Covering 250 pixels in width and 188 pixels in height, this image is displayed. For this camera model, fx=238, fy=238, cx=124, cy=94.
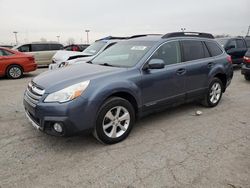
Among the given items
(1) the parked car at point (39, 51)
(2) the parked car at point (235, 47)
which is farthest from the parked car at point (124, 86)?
(1) the parked car at point (39, 51)

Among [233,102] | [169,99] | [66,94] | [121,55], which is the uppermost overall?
[121,55]

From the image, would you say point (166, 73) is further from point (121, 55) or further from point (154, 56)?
point (121, 55)

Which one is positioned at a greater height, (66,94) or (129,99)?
(66,94)

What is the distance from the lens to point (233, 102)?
6074mm

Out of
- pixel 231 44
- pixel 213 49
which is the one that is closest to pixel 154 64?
pixel 213 49

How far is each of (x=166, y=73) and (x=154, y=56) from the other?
0.38m

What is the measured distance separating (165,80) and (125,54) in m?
0.91

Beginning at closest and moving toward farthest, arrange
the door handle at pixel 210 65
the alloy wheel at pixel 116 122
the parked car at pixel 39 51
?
the alloy wheel at pixel 116 122 < the door handle at pixel 210 65 < the parked car at pixel 39 51

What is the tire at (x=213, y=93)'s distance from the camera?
541cm

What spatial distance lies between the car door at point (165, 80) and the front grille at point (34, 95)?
1627mm

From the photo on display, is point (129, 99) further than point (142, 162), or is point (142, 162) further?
point (129, 99)

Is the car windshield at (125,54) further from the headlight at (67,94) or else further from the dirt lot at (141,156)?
the dirt lot at (141,156)

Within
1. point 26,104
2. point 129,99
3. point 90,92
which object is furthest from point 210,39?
point 26,104

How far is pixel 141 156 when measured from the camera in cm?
334
